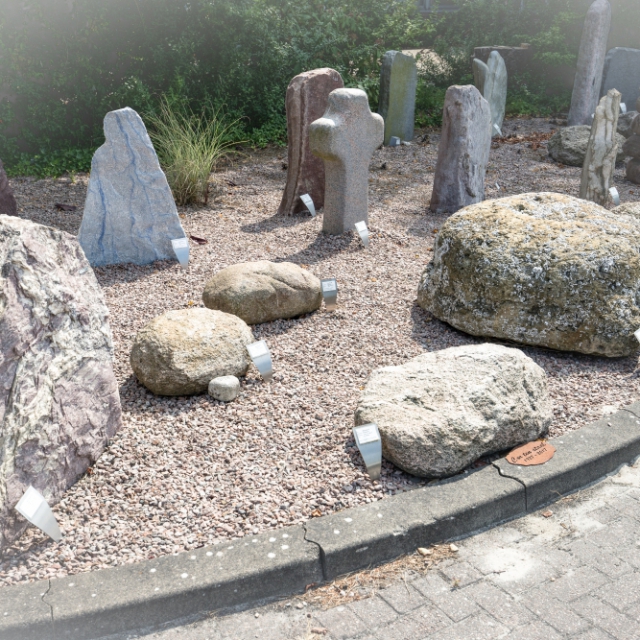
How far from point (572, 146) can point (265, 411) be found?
20.8 feet

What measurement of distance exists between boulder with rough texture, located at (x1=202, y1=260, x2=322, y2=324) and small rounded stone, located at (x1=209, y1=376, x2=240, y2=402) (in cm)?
81

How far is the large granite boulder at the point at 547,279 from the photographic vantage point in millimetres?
3928

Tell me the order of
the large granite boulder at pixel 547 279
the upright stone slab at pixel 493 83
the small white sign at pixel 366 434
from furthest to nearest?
the upright stone slab at pixel 493 83, the large granite boulder at pixel 547 279, the small white sign at pixel 366 434

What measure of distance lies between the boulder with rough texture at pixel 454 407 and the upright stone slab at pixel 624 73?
9.22 metres

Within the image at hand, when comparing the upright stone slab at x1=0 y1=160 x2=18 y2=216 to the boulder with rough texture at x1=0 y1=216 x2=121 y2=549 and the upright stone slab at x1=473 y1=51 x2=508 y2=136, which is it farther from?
the upright stone slab at x1=473 y1=51 x2=508 y2=136

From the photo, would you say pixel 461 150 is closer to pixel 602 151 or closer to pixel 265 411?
pixel 602 151

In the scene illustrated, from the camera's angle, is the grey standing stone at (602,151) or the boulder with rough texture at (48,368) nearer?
the boulder with rough texture at (48,368)

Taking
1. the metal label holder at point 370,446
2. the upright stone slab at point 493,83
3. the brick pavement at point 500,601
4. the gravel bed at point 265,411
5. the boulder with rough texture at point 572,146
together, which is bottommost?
the brick pavement at point 500,601

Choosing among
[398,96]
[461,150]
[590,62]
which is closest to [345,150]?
[461,150]

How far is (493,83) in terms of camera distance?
9852 mm

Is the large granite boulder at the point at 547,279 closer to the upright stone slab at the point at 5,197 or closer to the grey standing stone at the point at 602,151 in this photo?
the grey standing stone at the point at 602,151

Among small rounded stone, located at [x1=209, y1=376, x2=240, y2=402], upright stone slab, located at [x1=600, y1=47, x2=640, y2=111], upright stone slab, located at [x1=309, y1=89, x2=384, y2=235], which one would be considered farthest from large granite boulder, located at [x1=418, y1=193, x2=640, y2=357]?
upright stone slab, located at [x1=600, y1=47, x2=640, y2=111]

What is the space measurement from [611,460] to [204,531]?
1.85m

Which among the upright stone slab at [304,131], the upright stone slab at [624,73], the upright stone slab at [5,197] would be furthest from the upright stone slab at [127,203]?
the upright stone slab at [624,73]
